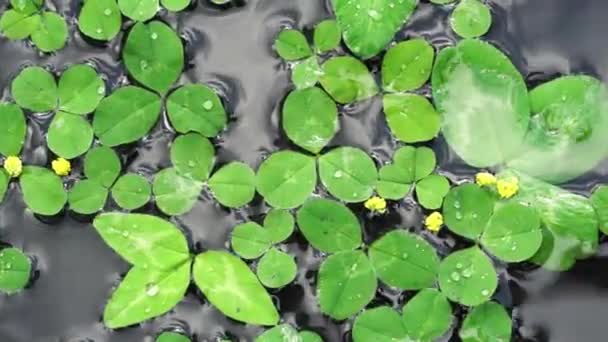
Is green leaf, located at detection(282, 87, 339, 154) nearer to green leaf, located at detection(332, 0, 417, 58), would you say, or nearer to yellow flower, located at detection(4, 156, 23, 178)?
green leaf, located at detection(332, 0, 417, 58)

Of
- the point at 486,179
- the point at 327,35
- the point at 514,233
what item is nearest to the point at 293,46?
the point at 327,35

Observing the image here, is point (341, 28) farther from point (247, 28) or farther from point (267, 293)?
point (267, 293)

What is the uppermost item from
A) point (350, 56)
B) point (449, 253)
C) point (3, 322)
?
point (350, 56)

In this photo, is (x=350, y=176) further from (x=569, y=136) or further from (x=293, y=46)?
(x=569, y=136)

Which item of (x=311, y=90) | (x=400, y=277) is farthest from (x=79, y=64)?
(x=400, y=277)

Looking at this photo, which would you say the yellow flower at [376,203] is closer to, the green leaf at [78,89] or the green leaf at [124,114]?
the green leaf at [124,114]

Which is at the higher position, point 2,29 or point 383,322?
point 2,29
